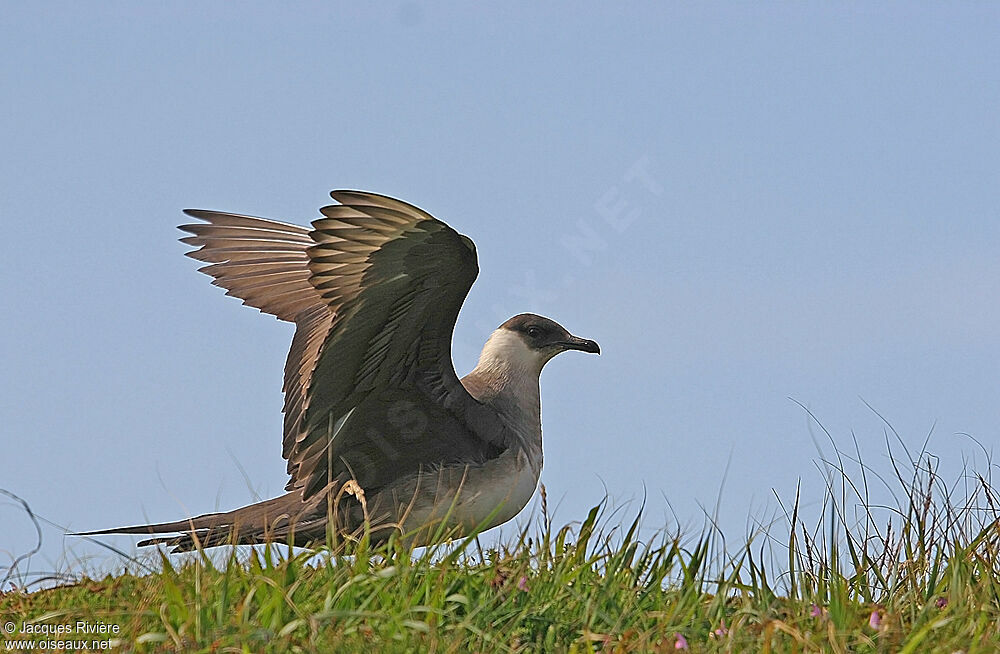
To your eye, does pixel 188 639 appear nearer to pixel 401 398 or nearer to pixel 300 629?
pixel 300 629

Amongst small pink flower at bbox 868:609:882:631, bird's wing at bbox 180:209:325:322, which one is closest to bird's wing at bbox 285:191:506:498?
bird's wing at bbox 180:209:325:322

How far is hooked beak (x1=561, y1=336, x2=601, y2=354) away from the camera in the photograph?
6.67 metres

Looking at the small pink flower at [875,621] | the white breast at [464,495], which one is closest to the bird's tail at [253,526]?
the white breast at [464,495]

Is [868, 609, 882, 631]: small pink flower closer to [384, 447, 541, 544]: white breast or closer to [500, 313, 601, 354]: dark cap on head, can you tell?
[384, 447, 541, 544]: white breast

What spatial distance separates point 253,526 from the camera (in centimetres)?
590

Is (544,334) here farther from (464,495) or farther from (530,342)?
(464,495)

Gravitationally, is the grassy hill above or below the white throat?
below

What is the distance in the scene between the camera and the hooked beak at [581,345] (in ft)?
21.9

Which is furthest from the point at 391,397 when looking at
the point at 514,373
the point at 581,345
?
the point at 581,345

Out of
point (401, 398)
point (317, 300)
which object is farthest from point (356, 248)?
point (317, 300)

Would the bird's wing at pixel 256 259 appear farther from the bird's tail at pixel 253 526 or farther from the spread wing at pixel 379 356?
the bird's tail at pixel 253 526

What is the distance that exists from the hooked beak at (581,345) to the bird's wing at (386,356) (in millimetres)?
773

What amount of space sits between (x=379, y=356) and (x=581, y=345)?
4.79 feet

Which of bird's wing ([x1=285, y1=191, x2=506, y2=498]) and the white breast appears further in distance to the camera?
the white breast
